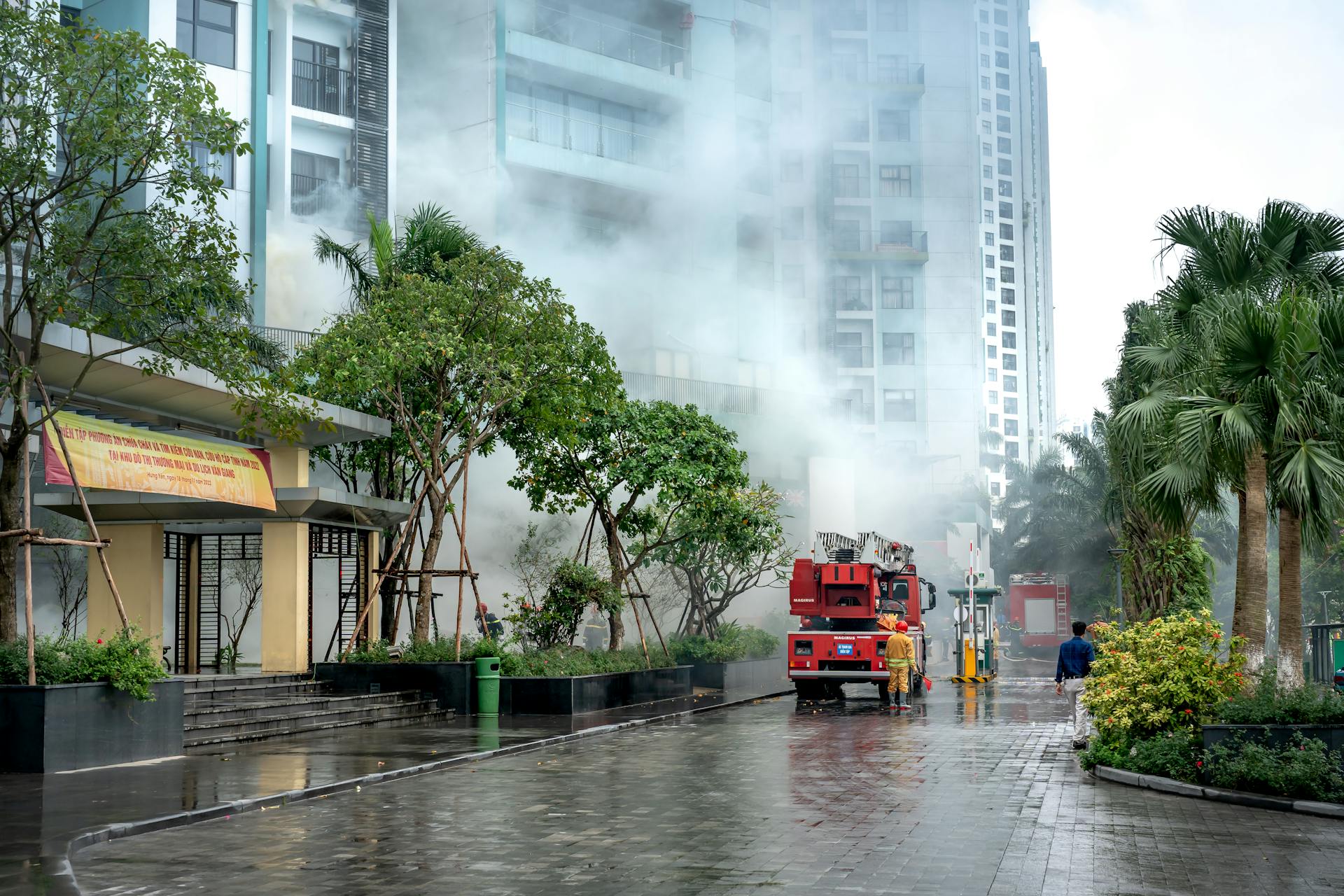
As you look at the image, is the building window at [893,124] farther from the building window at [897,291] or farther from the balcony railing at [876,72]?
the building window at [897,291]

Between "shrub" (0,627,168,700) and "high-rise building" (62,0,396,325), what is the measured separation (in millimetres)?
20693

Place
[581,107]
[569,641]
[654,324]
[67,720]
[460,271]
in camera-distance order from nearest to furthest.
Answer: [67,720] < [460,271] < [569,641] < [581,107] < [654,324]

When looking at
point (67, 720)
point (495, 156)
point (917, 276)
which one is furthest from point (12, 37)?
point (917, 276)

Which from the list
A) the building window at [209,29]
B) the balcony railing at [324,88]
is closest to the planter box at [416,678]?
the building window at [209,29]

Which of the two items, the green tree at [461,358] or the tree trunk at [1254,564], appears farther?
the green tree at [461,358]

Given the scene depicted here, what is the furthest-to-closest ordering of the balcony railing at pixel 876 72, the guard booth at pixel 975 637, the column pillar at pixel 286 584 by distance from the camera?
the balcony railing at pixel 876 72, the guard booth at pixel 975 637, the column pillar at pixel 286 584

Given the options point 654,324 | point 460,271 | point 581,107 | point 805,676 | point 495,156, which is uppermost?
point 581,107

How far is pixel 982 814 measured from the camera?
33.1 feet

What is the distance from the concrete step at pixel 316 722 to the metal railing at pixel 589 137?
2862 cm

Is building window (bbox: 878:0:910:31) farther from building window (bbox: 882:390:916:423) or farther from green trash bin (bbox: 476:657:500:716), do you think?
green trash bin (bbox: 476:657:500:716)

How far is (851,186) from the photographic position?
8494cm

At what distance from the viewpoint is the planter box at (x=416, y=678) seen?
65.9 ft

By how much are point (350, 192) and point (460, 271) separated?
16.6m

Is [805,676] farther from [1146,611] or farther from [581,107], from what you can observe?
[581,107]
